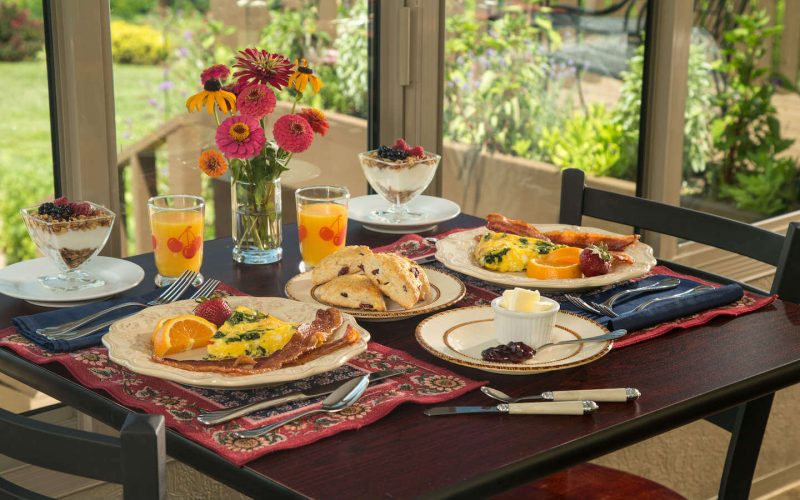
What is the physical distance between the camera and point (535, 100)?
270 centimetres

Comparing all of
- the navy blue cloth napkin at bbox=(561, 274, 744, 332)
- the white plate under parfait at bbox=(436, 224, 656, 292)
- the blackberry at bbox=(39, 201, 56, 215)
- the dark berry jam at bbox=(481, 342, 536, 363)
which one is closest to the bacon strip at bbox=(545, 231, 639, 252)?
the white plate under parfait at bbox=(436, 224, 656, 292)

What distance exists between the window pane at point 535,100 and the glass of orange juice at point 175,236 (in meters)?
1.09

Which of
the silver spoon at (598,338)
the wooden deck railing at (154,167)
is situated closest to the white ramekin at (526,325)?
the silver spoon at (598,338)

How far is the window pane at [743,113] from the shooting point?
3043 mm

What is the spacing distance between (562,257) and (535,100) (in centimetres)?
121

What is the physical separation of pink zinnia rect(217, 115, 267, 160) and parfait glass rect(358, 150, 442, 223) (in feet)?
0.91

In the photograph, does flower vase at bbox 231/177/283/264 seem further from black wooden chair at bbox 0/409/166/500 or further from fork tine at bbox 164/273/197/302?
black wooden chair at bbox 0/409/166/500

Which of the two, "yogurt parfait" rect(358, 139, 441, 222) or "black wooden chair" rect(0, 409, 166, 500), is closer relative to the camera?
"black wooden chair" rect(0, 409, 166, 500)

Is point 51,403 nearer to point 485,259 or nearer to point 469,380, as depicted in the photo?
point 485,259

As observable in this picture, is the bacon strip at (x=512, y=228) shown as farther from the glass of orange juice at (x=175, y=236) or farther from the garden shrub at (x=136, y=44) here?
the garden shrub at (x=136, y=44)

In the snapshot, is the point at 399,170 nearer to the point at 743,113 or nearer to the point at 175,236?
the point at 175,236

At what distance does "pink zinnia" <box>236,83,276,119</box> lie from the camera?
1.62 meters

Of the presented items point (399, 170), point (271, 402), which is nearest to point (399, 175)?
point (399, 170)

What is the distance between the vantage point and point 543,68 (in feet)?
8.82
